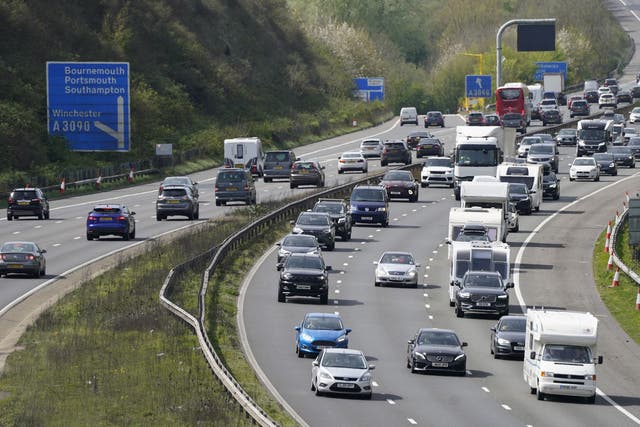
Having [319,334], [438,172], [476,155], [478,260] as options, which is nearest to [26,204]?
[476,155]

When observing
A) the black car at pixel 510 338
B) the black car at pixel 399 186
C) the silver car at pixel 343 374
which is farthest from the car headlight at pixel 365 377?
the black car at pixel 399 186

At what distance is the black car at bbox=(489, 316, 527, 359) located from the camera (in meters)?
42.2

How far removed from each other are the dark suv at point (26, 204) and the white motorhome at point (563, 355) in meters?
40.8

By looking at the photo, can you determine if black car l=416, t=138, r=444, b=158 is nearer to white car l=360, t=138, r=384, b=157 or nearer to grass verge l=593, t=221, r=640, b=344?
white car l=360, t=138, r=384, b=157

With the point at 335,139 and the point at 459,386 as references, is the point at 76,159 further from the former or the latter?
the point at 459,386

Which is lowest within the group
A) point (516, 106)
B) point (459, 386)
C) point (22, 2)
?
point (459, 386)

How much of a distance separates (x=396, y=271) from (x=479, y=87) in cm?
11582

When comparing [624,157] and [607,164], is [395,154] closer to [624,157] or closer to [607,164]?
[607,164]

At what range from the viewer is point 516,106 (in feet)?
430

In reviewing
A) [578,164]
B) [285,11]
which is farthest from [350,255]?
[285,11]

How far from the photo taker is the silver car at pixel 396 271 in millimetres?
55250

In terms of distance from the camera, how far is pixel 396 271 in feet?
181

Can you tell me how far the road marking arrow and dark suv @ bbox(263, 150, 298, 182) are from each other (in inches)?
376

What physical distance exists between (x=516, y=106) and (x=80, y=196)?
5331 centimetres
